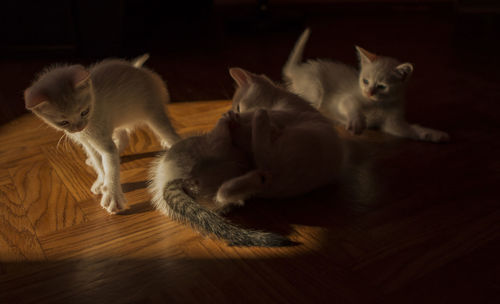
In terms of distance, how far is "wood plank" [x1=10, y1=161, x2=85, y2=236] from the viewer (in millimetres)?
1042

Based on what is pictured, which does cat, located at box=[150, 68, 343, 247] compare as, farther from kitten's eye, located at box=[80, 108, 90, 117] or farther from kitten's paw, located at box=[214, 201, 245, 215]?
kitten's eye, located at box=[80, 108, 90, 117]

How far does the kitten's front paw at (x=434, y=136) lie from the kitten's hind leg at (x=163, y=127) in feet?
2.93

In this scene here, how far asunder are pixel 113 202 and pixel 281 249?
1.57ft

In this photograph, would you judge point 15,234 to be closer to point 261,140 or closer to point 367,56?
point 261,140

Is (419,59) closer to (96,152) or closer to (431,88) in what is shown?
(431,88)

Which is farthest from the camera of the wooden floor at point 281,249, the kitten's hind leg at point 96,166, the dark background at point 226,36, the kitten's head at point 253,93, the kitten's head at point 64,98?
the dark background at point 226,36

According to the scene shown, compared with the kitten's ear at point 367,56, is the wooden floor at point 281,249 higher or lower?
lower

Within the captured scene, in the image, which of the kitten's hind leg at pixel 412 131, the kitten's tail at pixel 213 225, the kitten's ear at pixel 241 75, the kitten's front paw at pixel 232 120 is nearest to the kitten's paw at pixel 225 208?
the kitten's tail at pixel 213 225

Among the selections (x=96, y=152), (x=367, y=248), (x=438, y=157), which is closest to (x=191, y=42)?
(x=96, y=152)

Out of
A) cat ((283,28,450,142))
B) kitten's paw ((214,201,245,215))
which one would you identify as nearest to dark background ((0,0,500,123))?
cat ((283,28,450,142))

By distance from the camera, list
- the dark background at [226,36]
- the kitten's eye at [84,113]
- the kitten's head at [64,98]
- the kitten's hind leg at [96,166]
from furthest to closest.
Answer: the dark background at [226,36], the kitten's hind leg at [96,166], the kitten's eye at [84,113], the kitten's head at [64,98]

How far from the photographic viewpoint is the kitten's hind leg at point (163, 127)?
52.4 inches

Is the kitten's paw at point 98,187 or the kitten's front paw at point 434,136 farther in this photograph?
the kitten's front paw at point 434,136

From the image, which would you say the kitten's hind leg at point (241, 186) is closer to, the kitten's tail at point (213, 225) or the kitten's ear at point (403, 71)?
the kitten's tail at point (213, 225)
